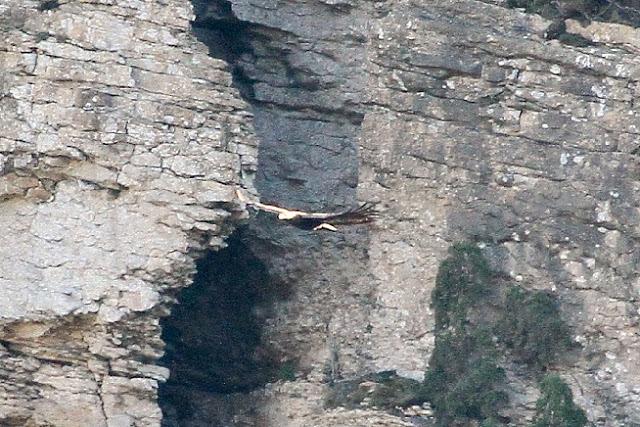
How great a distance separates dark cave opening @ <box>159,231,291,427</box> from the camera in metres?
30.6

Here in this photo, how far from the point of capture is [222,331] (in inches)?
1216

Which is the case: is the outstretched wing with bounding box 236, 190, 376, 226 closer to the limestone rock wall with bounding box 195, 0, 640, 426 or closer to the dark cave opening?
the limestone rock wall with bounding box 195, 0, 640, 426

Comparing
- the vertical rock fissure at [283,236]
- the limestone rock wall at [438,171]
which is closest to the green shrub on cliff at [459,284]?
the limestone rock wall at [438,171]

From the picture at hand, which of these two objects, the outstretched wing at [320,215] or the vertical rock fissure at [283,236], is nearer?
the outstretched wing at [320,215]

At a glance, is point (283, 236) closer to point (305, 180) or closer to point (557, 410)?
point (305, 180)

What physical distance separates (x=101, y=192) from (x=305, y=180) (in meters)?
3.00

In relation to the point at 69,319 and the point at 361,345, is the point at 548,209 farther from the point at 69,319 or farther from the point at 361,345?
the point at 69,319

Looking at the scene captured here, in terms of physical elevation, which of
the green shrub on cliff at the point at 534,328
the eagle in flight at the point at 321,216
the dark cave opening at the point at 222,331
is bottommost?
the dark cave opening at the point at 222,331

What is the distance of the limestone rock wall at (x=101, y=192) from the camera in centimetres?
2823

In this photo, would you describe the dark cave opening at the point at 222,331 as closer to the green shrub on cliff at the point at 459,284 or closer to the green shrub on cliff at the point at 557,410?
the green shrub on cliff at the point at 459,284

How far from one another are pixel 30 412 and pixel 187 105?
3475 mm

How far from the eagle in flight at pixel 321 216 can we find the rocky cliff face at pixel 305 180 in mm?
289

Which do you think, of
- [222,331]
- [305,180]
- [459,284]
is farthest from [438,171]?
[222,331]

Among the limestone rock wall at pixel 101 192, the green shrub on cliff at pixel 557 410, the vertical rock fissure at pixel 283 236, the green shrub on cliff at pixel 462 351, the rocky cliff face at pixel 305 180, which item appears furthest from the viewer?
the vertical rock fissure at pixel 283 236
